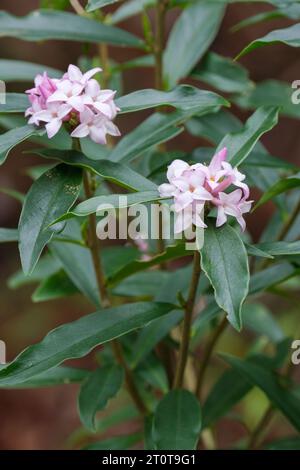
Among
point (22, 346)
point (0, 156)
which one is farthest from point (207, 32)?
point (22, 346)

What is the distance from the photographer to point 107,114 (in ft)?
2.74

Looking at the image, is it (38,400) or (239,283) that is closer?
(239,283)

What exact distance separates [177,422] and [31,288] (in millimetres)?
1933

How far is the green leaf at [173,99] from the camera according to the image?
906 millimetres

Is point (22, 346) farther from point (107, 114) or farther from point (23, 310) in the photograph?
point (107, 114)

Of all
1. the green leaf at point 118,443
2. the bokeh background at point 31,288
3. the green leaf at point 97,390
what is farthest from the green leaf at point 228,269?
the bokeh background at point 31,288

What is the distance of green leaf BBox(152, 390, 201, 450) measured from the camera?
0.97m

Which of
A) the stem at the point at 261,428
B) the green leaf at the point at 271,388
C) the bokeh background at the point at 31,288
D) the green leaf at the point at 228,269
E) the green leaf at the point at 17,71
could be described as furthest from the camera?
the bokeh background at the point at 31,288

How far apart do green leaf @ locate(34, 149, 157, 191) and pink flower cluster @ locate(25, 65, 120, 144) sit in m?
0.03

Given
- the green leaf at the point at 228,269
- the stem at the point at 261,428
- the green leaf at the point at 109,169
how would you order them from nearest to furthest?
the green leaf at the point at 228,269, the green leaf at the point at 109,169, the stem at the point at 261,428

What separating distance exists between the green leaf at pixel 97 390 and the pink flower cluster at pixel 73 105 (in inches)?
15.5

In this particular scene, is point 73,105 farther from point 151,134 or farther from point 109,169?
point 151,134

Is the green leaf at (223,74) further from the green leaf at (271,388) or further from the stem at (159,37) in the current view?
the green leaf at (271,388)
